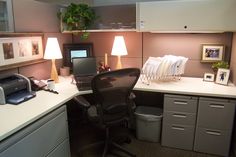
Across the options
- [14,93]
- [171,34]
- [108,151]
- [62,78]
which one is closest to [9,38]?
[14,93]

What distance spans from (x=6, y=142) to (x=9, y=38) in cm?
115

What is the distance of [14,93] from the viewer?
189 cm

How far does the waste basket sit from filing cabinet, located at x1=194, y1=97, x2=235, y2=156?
0.44 meters

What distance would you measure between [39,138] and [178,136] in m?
1.51

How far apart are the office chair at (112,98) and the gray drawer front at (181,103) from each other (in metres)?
0.43

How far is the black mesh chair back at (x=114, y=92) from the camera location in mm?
1839

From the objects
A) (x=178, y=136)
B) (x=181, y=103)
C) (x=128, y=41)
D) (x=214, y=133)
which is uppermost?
(x=128, y=41)

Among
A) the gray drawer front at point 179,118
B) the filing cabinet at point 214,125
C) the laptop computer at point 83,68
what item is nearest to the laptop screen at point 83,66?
the laptop computer at point 83,68

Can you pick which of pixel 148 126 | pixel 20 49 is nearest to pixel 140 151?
pixel 148 126

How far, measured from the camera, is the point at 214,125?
2170 mm

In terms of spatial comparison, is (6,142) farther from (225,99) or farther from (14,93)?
(225,99)

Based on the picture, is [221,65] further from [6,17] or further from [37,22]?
[6,17]

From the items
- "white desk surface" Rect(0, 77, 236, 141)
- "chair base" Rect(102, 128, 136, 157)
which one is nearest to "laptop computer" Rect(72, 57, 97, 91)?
"white desk surface" Rect(0, 77, 236, 141)

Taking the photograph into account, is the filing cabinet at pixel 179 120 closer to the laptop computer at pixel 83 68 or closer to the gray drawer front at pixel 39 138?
the laptop computer at pixel 83 68
